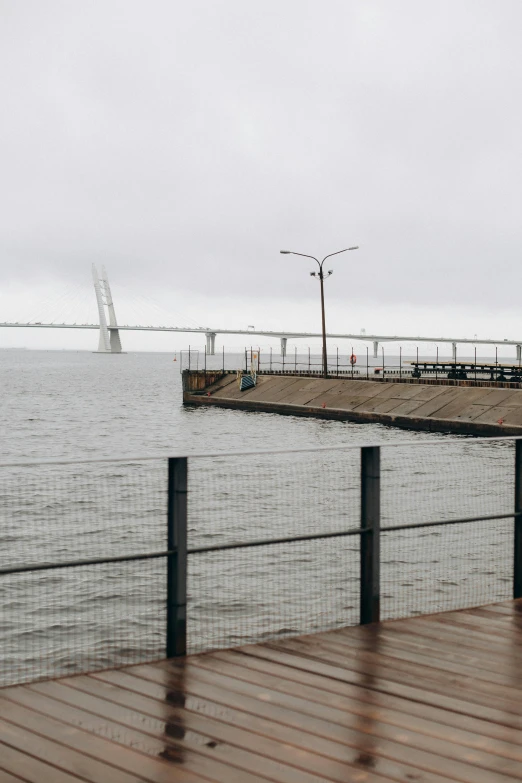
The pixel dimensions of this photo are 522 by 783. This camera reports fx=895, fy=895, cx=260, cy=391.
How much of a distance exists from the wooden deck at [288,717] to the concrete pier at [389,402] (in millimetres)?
30540

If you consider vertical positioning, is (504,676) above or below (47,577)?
above

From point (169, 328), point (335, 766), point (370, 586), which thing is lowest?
point (335, 766)

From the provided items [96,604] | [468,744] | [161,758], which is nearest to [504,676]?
[468,744]

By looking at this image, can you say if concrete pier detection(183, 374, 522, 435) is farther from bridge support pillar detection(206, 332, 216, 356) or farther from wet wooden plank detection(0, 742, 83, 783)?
bridge support pillar detection(206, 332, 216, 356)

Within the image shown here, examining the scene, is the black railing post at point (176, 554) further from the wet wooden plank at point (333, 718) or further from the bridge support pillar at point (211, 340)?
the bridge support pillar at point (211, 340)

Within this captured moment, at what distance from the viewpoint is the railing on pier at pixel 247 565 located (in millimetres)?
6480

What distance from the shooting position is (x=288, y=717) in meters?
4.53

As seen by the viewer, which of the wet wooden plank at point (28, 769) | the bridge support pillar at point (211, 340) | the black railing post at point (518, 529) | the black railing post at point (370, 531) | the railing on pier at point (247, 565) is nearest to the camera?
the wet wooden plank at point (28, 769)

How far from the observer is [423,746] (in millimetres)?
4180

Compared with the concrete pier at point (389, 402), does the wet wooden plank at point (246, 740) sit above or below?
below

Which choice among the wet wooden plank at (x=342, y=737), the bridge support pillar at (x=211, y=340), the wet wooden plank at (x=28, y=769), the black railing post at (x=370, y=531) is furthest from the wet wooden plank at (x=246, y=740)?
the bridge support pillar at (x=211, y=340)

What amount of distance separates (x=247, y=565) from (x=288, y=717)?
788 cm

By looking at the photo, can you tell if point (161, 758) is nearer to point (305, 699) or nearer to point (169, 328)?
point (305, 699)

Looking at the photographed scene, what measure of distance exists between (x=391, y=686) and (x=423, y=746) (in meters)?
0.82
